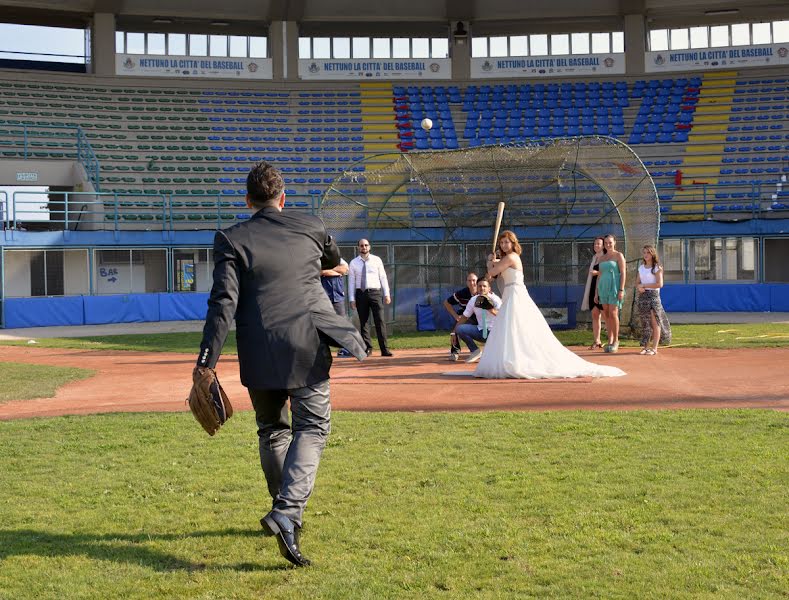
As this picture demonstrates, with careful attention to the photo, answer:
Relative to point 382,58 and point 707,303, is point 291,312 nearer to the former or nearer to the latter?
point 707,303

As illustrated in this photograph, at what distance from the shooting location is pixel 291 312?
5.47 metres

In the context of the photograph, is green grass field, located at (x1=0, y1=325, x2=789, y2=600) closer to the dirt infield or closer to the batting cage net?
the dirt infield

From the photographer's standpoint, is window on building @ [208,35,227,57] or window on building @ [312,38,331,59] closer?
window on building @ [208,35,227,57]

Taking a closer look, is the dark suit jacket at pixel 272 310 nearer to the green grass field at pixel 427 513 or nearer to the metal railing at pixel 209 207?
the green grass field at pixel 427 513

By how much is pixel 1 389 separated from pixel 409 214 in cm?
1232

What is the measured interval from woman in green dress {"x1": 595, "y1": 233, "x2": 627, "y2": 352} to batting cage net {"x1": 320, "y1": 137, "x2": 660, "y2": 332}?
13.4 ft

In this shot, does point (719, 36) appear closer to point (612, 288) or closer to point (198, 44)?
point (198, 44)

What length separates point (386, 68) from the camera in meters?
43.1

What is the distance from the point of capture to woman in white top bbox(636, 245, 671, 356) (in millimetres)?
16062

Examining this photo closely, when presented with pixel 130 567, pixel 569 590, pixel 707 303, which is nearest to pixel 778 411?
pixel 569 590

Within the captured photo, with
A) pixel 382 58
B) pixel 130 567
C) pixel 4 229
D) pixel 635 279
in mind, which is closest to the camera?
pixel 130 567

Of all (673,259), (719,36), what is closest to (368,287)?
(673,259)

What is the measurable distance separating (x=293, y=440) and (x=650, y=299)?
11823 millimetres

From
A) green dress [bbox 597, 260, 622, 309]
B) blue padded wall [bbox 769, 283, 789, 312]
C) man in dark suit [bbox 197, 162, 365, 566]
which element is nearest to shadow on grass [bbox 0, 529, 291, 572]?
man in dark suit [bbox 197, 162, 365, 566]
